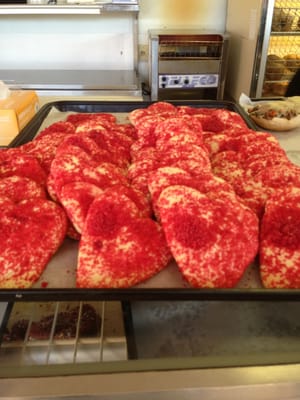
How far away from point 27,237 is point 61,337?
0.21m

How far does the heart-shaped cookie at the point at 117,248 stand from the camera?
69 centimetres

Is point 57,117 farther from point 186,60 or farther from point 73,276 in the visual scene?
point 186,60

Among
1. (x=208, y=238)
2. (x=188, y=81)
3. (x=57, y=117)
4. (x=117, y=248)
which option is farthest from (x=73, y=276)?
(x=188, y=81)

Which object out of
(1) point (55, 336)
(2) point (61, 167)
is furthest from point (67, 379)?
(2) point (61, 167)

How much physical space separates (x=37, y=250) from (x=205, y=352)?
39cm

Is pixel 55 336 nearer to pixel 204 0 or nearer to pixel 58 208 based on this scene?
pixel 58 208

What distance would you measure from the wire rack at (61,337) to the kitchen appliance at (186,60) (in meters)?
2.12

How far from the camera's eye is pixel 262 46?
2332 millimetres

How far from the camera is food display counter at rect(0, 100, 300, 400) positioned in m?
0.48

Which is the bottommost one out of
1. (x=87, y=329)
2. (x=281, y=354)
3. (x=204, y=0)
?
(x=87, y=329)

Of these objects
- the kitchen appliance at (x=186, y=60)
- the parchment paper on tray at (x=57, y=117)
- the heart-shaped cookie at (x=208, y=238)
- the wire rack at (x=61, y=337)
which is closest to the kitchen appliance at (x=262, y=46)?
the kitchen appliance at (x=186, y=60)

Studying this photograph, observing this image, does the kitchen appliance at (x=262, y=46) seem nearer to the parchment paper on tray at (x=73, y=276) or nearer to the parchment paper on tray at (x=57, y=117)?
the parchment paper on tray at (x=57, y=117)

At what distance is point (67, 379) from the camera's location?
0.48m

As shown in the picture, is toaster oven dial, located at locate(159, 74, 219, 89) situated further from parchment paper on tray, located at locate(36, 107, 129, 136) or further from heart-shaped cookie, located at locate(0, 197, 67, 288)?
heart-shaped cookie, located at locate(0, 197, 67, 288)
